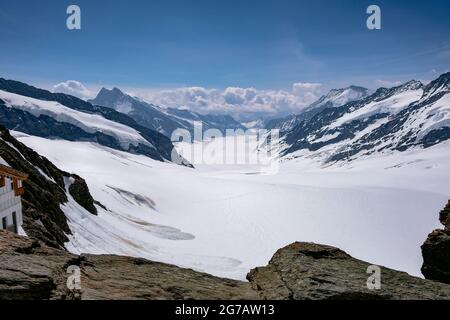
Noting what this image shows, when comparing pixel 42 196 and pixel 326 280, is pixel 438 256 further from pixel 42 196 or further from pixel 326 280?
pixel 42 196

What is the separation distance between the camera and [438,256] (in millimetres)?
20891

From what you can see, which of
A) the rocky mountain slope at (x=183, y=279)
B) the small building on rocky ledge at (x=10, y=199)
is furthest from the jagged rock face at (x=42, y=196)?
the rocky mountain slope at (x=183, y=279)

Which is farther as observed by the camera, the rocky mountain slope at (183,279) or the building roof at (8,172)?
the building roof at (8,172)

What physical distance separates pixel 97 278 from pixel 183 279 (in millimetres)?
2204

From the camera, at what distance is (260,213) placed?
4006 inches

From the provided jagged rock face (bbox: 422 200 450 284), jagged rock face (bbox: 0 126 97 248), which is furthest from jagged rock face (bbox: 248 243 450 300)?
jagged rock face (bbox: 0 126 97 248)

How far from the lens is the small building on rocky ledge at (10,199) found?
24688 millimetres

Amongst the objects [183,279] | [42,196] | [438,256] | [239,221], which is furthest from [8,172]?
[239,221]

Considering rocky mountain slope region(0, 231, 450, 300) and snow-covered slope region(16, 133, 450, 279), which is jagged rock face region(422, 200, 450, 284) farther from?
snow-covered slope region(16, 133, 450, 279)

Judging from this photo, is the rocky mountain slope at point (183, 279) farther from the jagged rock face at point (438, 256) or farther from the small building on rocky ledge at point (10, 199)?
the small building on rocky ledge at point (10, 199)

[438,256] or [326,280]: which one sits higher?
[326,280]

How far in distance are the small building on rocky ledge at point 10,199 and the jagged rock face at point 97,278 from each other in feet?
40.9

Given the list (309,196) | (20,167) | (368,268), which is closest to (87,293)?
(368,268)
